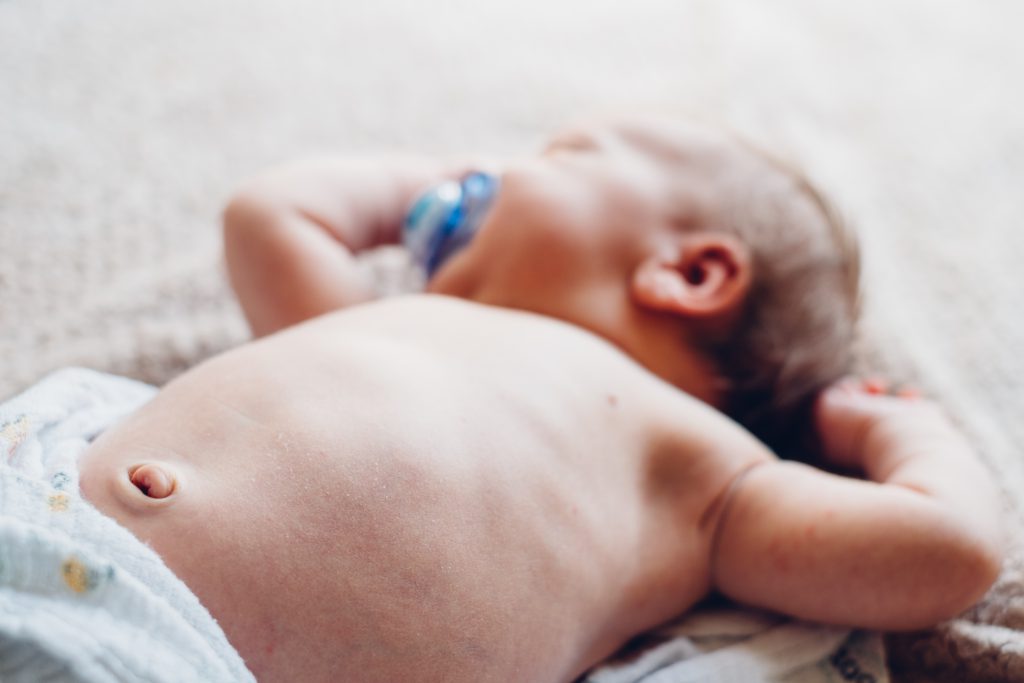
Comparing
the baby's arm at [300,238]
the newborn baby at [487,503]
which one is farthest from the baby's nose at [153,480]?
the baby's arm at [300,238]

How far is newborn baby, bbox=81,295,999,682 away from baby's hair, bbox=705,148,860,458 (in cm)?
7

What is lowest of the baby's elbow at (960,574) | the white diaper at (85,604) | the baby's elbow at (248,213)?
the baby's elbow at (960,574)

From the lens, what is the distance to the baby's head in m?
0.89

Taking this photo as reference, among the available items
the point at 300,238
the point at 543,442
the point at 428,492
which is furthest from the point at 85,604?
the point at 300,238

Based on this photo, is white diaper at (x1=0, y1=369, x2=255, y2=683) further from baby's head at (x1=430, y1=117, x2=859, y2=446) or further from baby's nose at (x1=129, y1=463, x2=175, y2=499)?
baby's head at (x1=430, y1=117, x2=859, y2=446)

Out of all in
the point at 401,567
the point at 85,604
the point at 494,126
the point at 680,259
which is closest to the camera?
the point at 85,604

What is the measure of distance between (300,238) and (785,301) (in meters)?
0.46

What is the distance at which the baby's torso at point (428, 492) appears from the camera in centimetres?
59

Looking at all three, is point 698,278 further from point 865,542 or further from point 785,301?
point 865,542

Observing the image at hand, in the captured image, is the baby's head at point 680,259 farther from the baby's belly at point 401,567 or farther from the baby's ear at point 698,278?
the baby's belly at point 401,567

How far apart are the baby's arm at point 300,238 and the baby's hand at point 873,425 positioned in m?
0.47

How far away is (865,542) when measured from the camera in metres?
0.75

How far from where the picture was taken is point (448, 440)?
2.26 feet

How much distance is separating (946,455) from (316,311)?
580 mm
